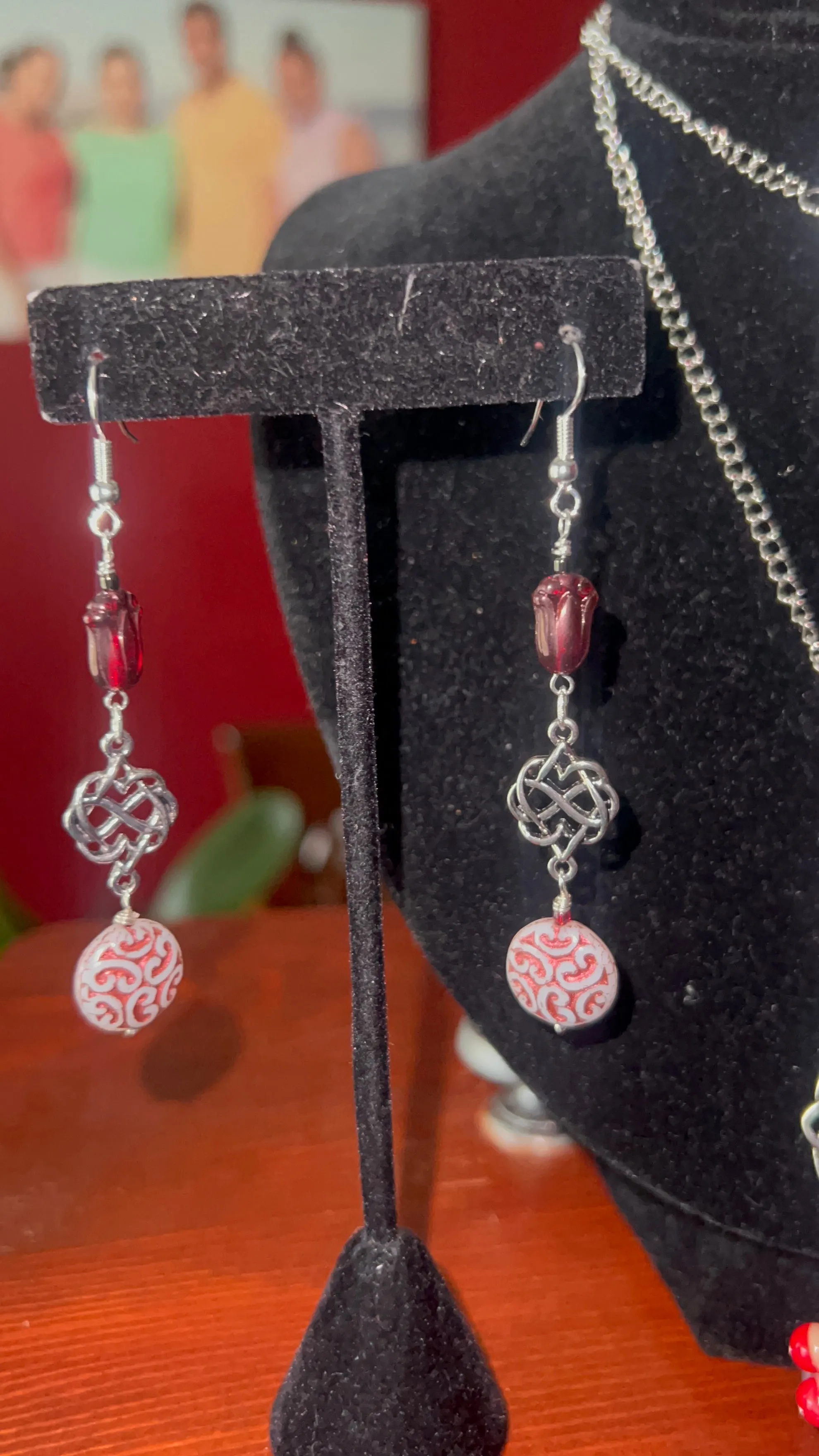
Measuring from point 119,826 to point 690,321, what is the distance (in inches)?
14.8

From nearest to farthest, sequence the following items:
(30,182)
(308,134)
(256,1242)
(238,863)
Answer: (256,1242) < (238,863) < (30,182) < (308,134)

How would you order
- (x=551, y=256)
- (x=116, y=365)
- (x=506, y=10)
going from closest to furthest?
1. (x=116, y=365)
2. (x=551, y=256)
3. (x=506, y=10)

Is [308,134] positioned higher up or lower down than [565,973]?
higher up

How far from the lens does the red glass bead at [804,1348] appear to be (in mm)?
525

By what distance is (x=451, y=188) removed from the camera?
0.56 m

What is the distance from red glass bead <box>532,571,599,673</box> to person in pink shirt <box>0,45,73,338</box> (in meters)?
1.41

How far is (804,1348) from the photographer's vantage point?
0.53m

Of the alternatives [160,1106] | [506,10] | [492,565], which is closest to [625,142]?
[492,565]

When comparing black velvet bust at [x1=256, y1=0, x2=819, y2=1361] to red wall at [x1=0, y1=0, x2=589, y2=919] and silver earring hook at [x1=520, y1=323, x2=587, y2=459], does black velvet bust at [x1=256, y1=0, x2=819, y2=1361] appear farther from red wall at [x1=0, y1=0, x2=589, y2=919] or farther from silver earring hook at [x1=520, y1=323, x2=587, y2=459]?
red wall at [x1=0, y1=0, x2=589, y2=919]

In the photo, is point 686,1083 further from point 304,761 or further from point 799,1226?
point 304,761

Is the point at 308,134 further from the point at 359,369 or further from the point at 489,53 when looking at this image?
the point at 359,369

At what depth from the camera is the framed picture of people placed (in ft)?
5.15

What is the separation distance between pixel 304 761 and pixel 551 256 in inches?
42.4

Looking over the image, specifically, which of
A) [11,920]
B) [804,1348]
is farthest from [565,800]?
[11,920]
